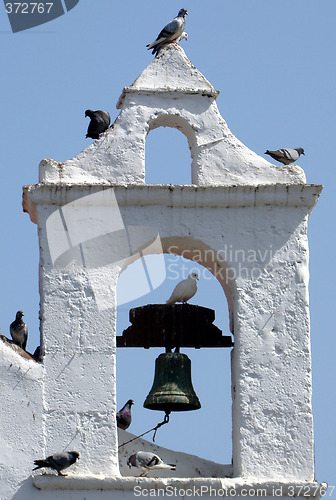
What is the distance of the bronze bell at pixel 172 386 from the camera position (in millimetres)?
18141

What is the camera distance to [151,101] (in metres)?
18.5

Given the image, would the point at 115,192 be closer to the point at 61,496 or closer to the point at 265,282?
the point at 265,282

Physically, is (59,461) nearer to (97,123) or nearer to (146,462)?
(146,462)

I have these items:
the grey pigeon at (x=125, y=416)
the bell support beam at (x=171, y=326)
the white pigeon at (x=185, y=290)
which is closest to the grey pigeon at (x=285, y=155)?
the white pigeon at (x=185, y=290)

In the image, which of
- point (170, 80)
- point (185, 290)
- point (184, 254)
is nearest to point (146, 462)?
point (185, 290)

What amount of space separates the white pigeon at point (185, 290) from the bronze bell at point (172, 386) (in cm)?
59

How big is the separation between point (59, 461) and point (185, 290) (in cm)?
252

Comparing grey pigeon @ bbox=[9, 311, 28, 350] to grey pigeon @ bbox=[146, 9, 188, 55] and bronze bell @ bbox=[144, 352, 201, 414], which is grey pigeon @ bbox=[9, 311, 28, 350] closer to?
bronze bell @ bbox=[144, 352, 201, 414]

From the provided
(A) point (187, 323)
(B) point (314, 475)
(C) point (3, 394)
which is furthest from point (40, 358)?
(B) point (314, 475)

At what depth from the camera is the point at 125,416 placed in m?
18.8

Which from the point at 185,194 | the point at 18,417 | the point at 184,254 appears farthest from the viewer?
the point at 184,254

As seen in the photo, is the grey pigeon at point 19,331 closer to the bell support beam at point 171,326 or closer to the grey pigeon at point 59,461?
the bell support beam at point 171,326

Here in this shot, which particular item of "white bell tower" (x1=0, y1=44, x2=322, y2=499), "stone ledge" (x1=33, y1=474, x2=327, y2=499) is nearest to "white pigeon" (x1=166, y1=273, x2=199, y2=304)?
"white bell tower" (x1=0, y1=44, x2=322, y2=499)

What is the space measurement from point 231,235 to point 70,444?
2.66m
